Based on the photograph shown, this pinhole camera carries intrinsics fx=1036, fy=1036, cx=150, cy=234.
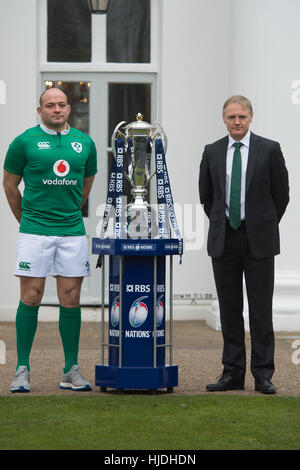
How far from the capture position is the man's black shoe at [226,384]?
281 inches

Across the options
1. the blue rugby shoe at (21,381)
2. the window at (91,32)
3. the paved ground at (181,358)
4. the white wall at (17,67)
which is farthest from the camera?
the window at (91,32)

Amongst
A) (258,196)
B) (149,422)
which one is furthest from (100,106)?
(149,422)

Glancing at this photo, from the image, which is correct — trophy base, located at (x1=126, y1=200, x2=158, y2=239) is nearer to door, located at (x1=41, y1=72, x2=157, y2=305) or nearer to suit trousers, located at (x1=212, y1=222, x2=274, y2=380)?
suit trousers, located at (x1=212, y1=222, x2=274, y2=380)

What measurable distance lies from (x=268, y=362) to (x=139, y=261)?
112 centimetres

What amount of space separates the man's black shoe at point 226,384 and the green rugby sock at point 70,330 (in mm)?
965

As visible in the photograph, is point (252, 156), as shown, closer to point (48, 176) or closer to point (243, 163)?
point (243, 163)

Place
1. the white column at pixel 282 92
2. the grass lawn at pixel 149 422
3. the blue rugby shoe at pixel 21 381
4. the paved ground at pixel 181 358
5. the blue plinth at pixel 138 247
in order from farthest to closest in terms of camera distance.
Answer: the white column at pixel 282 92
the paved ground at pixel 181 358
the blue rugby shoe at pixel 21 381
the blue plinth at pixel 138 247
the grass lawn at pixel 149 422

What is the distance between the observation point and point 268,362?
707 centimetres

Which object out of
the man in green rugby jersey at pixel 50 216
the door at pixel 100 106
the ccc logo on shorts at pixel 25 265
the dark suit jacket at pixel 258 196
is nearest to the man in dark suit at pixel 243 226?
the dark suit jacket at pixel 258 196

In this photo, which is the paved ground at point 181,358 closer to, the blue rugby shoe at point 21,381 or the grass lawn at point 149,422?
the blue rugby shoe at point 21,381

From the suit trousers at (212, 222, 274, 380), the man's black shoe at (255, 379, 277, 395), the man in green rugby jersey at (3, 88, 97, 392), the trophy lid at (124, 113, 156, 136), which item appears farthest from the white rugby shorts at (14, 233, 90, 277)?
the man's black shoe at (255, 379, 277, 395)

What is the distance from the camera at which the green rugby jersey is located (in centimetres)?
696

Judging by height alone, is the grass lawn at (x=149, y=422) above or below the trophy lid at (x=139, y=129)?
below
